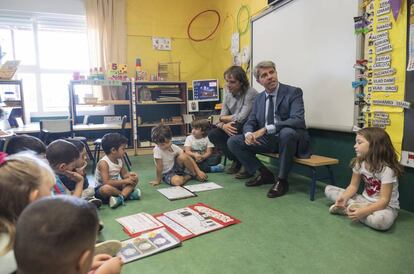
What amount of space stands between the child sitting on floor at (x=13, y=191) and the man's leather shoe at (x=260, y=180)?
1974 millimetres

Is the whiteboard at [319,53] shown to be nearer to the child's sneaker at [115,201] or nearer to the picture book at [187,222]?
the picture book at [187,222]

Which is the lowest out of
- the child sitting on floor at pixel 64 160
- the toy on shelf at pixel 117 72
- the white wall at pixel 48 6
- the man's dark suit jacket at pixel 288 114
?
the child sitting on floor at pixel 64 160

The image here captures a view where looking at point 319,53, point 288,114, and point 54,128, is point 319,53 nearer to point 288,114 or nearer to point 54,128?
point 288,114

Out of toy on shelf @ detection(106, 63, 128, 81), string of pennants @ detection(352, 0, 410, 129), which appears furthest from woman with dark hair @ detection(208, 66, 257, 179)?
toy on shelf @ detection(106, 63, 128, 81)

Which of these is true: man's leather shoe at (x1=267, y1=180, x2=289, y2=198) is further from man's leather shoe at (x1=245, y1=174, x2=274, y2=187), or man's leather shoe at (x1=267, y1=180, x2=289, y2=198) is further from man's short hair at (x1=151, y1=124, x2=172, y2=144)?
man's short hair at (x1=151, y1=124, x2=172, y2=144)

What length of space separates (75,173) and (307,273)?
144cm

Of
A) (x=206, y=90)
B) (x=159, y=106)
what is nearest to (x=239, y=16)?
(x=206, y=90)

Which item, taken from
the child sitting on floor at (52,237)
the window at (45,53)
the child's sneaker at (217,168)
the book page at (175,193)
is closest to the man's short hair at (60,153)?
the book page at (175,193)

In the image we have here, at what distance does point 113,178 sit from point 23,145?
2.16ft

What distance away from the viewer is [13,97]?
402 centimetres

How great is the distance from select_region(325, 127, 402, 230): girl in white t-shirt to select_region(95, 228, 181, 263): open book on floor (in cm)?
109

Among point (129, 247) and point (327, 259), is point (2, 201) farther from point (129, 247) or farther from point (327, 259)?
point (327, 259)

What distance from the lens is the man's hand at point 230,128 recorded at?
2999 millimetres

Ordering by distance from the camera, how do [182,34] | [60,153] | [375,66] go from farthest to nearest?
[182,34] → [375,66] → [60,153]
